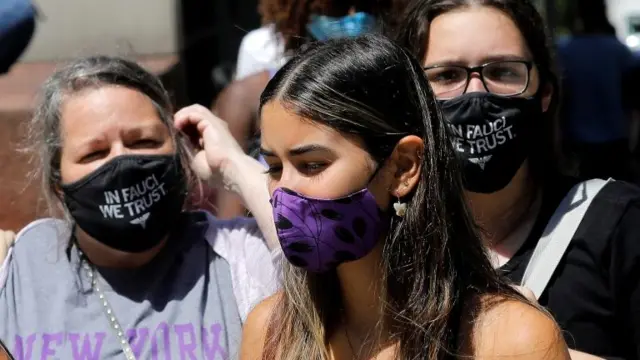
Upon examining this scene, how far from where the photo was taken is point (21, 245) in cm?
294

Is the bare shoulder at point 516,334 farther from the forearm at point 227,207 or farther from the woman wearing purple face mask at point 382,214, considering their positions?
the forearm at point 227,207

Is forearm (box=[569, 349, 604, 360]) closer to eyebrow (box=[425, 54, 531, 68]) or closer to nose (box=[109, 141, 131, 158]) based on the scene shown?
eyebrow (box=[425, 54, 531, 68])

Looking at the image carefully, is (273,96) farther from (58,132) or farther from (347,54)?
(58,132)

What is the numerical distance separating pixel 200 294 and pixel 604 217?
1027mm

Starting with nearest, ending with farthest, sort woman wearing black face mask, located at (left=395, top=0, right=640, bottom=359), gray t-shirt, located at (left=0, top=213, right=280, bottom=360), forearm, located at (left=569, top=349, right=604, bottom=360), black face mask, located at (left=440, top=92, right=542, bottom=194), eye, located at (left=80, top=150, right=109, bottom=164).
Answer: forearm, located at (left=569, top=349, right=604, bottom=360) → woman wearing black face mask, located at (left=395, top=0, right=640, bottom=359) → black face mask, located at (left=440, top=92, right=542, bottom=194) → gray t-shirt, located at (left=0, top=213, right=280, bottom=360) → eye, located at (left=80, top=150, right=109, bottom=164)

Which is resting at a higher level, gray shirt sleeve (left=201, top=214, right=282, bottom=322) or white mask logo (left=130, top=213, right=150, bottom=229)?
white mask logo (left=130, top=213, right=150, bottom=229)

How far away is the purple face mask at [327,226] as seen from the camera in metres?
2.07

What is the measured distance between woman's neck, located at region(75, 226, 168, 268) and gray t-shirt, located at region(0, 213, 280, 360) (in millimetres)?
20

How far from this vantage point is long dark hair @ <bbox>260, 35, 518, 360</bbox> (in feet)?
6.81

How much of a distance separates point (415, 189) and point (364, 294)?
0.78 ft

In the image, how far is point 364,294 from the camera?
85.9 inches

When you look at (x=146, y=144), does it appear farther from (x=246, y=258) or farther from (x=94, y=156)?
(x=246, y=258)

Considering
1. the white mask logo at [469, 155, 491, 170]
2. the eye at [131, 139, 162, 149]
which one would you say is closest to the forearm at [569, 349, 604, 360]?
the white mask logo at [469, 155, 491, 170]

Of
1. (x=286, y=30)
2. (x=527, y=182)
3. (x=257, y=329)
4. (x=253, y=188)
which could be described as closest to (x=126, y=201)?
(x=253, y=188)
